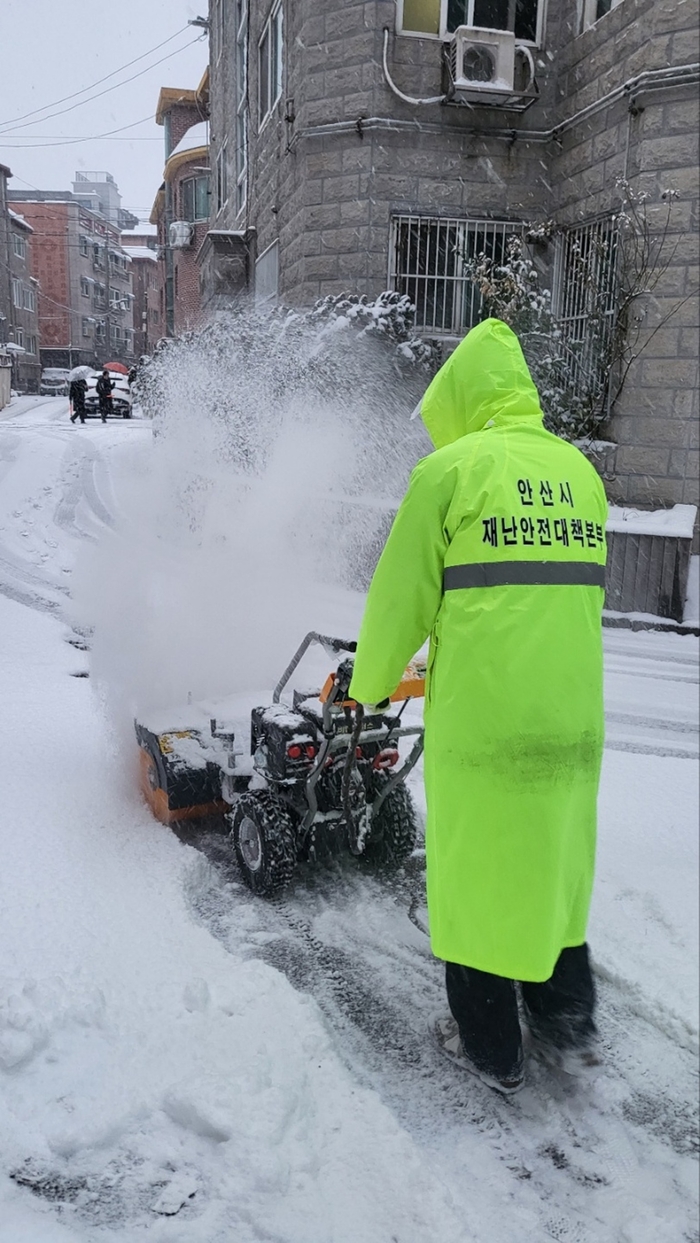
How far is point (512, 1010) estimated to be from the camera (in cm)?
155

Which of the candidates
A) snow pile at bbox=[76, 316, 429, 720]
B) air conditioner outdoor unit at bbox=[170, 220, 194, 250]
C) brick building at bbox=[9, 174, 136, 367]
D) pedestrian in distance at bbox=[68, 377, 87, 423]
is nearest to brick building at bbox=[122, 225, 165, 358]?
brick building at bbox=[9, 174, 136, 367]

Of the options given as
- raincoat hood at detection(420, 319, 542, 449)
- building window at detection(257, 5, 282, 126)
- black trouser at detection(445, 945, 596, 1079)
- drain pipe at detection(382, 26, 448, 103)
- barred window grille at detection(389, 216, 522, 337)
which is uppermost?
building window at detection(257, 5, 282, 126)

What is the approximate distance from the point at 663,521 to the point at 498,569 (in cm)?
51

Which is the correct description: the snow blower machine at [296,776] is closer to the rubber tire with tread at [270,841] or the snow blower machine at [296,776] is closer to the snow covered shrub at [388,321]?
the rubber tire with tread at [270,841]

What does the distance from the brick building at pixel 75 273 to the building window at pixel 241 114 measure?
524cm

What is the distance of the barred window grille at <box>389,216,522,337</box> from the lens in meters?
5.50

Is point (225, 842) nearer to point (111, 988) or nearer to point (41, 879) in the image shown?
point (41, 879)

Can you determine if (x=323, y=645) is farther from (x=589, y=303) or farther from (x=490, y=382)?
(x=589, y=303)

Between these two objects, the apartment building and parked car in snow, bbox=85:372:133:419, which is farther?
parked car in snow, bbox=85:372:133:419

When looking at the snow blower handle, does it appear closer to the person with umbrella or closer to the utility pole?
the utility pole

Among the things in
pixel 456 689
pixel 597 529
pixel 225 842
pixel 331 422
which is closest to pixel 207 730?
pixel 225 842

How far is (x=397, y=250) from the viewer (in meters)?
6.39

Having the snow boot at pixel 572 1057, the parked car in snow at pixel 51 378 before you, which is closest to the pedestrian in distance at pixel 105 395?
the parked car in snow at pixel 51 378

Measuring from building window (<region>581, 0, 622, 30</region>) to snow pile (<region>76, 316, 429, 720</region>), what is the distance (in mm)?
1282
